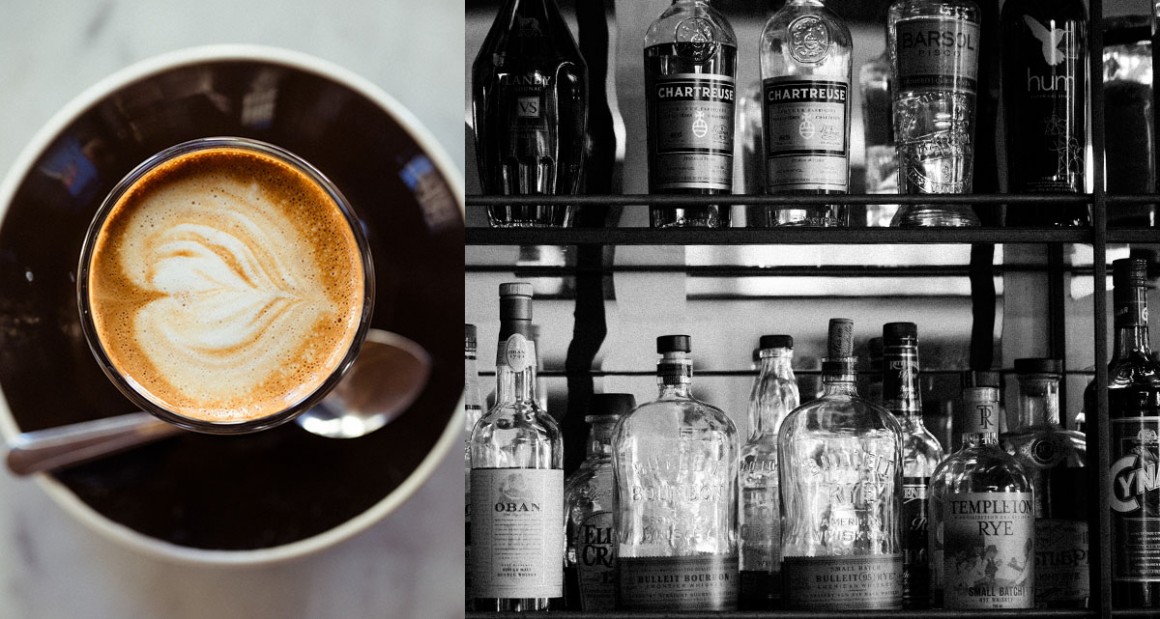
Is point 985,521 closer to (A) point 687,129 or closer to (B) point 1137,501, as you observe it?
(B) point 1137,501

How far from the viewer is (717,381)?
159 centimetres

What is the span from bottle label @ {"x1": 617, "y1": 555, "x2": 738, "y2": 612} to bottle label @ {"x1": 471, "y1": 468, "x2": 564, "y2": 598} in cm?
9

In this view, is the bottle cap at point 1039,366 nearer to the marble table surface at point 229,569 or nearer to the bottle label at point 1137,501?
the bottle label at point 1137,501

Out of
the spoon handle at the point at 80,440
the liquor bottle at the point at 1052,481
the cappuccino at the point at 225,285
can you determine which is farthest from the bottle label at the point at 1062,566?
the spoon handle at the point at 80,440

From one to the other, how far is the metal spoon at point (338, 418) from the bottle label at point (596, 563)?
323 millimetres

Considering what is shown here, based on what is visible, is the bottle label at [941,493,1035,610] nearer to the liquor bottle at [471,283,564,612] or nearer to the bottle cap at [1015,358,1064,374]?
the bottle cap at [1015,358,1064,374]

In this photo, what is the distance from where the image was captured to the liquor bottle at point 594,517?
1.36 meters

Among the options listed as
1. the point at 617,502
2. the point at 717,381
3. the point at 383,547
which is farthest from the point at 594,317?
the point at 383,547

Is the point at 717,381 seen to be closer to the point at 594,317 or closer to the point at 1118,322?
the point at 594,317

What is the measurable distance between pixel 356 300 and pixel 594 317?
494 millimetres

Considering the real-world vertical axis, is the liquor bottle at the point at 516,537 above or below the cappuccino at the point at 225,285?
below

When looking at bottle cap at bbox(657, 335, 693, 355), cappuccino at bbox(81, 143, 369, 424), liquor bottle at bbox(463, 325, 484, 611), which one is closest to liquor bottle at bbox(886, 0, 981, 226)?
bottle cap at bbox(657, 335, 693, 355)

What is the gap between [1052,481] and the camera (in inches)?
55.4

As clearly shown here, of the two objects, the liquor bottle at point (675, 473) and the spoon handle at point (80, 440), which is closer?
the spoon handle at point (80, 440)
